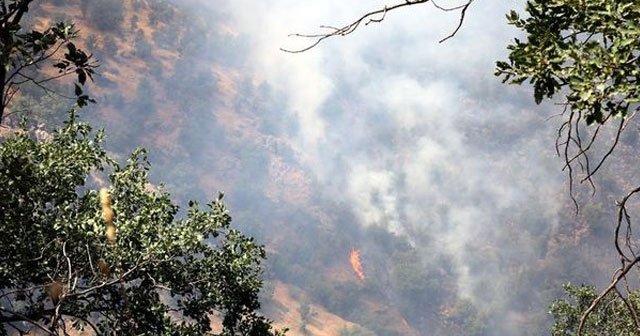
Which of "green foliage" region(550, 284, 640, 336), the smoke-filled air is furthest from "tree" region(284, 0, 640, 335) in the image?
the smoke-filled air

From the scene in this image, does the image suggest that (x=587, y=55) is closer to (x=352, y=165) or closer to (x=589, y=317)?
(x=589, y=317)

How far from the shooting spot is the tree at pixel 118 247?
9.52 metres

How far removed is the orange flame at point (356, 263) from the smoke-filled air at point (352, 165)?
281mm

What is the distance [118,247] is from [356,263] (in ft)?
310

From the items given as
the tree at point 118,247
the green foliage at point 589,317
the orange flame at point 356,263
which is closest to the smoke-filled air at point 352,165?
the orange flame at point 356,263

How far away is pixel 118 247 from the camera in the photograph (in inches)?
357

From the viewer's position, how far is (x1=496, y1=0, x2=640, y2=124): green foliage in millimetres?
3816

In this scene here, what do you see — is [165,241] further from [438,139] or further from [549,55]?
[438,139]

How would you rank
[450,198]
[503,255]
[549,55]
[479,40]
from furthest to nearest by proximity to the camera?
[479,40]
[450,198]
[503,255]
[549,55]

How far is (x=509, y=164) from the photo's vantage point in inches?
4936

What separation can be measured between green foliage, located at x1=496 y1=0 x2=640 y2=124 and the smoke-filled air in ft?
235

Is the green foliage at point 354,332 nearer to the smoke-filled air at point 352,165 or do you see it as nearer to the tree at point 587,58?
the smoke-filled air at point 352,165

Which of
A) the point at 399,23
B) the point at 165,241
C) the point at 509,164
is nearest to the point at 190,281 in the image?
the point at 165,241

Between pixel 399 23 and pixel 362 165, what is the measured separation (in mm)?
63780
